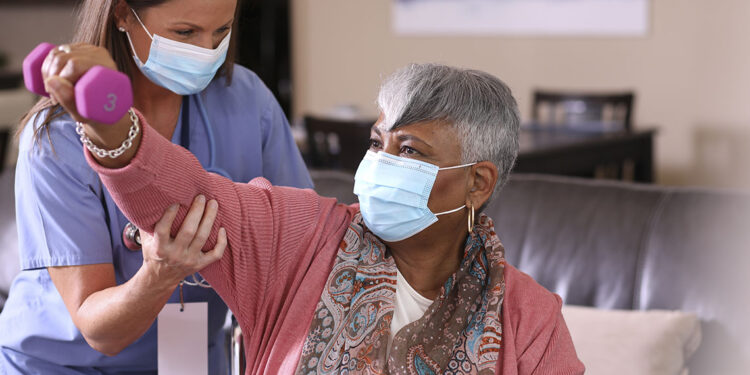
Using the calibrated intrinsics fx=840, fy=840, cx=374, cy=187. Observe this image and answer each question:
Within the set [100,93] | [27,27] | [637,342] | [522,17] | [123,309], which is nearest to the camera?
[100,93]

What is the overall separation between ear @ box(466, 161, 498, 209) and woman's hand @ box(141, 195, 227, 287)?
0.46m

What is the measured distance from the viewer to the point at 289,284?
1384 mm

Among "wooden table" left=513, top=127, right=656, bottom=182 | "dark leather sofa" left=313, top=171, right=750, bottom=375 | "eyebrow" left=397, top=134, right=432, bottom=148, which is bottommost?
"wooden table" left=513, top=127, right=656, bottom=182

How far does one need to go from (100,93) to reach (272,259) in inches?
20.7

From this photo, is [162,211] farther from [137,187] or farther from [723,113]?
[723,113]

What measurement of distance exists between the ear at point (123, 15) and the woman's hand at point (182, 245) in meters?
0.38

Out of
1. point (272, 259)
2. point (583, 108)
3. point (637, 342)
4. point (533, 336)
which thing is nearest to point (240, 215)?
point (272, 259)

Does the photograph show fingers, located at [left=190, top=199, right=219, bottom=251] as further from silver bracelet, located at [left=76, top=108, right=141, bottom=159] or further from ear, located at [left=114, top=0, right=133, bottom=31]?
ear, located at [left=114, top=0, right=133, bottom=31]

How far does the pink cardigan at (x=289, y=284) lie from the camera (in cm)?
128

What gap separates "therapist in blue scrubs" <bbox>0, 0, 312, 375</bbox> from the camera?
1.31 meters

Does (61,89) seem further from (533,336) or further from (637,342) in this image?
(637,342)

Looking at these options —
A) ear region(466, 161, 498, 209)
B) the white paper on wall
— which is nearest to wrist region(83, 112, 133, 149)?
A: ear region(466, 161, 498, 209)

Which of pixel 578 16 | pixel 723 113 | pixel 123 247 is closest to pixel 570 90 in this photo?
pixel 578 16

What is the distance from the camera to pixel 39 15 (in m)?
6.64
